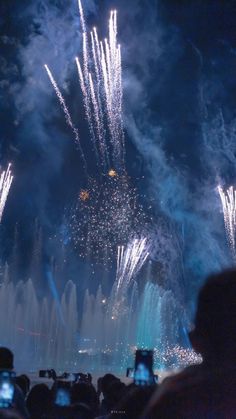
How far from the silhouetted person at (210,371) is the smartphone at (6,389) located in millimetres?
1513

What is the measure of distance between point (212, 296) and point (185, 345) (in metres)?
60.1

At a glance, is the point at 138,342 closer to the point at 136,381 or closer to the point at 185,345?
the point at 185,345

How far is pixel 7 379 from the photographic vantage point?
362 centimetres

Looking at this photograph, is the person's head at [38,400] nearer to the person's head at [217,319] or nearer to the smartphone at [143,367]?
the smartphone at [143,367]

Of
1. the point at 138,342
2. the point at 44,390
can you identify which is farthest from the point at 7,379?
Result: the point at 138,342

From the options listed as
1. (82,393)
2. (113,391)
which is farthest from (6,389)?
(113,391)

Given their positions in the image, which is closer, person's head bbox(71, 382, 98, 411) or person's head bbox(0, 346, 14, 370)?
person's head bbox(0, 346, 14, 370)

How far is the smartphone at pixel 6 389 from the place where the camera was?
3.28 meters

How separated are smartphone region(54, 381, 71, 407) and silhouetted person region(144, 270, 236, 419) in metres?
4.09

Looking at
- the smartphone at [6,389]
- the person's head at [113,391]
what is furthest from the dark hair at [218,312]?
the person's head at [113,391]

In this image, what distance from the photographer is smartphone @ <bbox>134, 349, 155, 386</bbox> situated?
3739 millimetres

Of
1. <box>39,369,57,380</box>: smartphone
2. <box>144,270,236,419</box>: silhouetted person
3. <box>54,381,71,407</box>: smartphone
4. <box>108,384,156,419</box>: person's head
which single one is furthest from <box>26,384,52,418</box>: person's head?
<box>144,270,236,419</box>: silhouetted person

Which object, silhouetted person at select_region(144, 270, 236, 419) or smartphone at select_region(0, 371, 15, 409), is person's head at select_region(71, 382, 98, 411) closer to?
smartphone at select_region(0, 371, 15, 409)

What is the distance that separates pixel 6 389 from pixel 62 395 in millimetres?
2643
